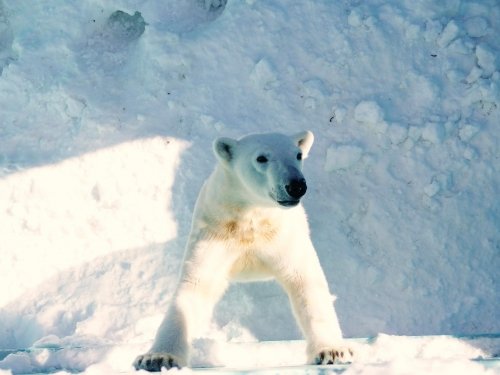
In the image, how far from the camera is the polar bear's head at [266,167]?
2.49 m

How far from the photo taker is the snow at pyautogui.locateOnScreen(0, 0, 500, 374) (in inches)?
152

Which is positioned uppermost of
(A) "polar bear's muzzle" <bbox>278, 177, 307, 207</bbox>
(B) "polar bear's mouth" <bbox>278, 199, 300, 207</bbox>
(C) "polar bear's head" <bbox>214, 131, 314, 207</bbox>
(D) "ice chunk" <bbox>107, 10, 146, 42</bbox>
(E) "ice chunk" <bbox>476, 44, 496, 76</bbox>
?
(D) "ice chunk" <bbox>107, 10, 146, 42</bbox>

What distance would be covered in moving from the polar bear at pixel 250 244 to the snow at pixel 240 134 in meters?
0.85

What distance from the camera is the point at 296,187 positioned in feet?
8.02

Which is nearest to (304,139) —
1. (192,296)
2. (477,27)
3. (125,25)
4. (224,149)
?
(224,149)

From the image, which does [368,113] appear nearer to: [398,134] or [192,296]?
[398,134]

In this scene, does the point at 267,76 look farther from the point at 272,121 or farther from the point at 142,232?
the point at 142,232

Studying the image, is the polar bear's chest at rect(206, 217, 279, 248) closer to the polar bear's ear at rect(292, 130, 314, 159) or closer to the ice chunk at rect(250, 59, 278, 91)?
the polar bear's ear at rect(292, 130, 314, 159)

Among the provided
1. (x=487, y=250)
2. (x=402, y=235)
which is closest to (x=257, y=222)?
(x=402, y=235)

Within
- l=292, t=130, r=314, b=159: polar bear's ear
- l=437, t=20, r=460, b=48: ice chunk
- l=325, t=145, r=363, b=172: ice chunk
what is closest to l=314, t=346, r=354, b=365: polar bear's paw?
l=292, t=130, r=314, b=159: polar bear's ear

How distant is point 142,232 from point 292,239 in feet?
5.31

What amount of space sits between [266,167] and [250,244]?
467 millimetres

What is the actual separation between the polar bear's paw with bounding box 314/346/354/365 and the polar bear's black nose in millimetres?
705

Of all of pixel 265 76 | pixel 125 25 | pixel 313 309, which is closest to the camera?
pixel 313 309
